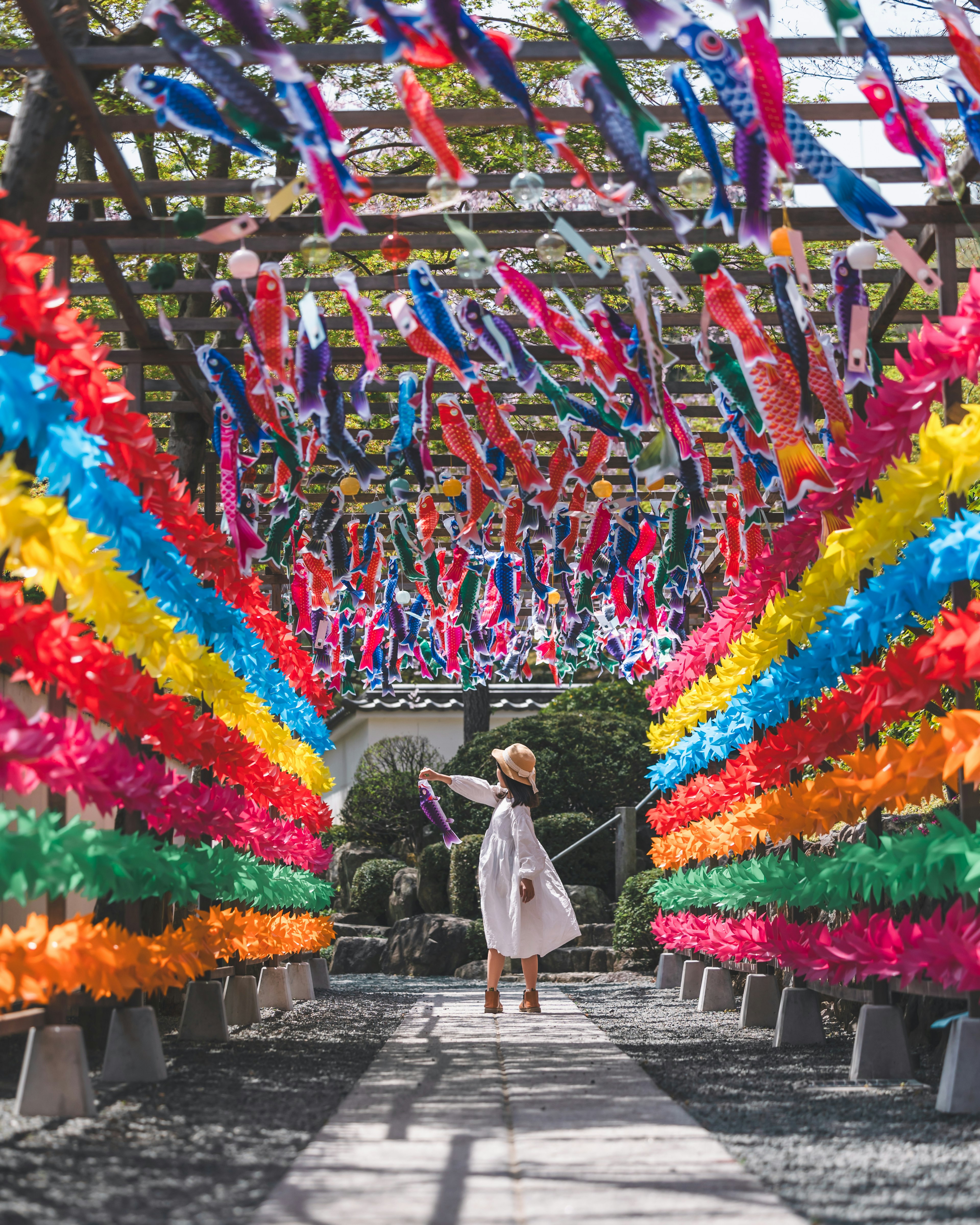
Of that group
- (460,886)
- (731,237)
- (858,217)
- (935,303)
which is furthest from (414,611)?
(858,217)

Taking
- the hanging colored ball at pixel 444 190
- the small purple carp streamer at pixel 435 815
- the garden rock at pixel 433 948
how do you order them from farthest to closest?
the garden rock at pixel 433 948, the small purple carp streamer at pixel 435 815, the hanging colored ball at pixel 444 190

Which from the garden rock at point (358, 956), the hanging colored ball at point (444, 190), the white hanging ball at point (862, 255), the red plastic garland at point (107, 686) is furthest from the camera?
the garden rock at point (358, 956)

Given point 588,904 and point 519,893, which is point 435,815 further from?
point 519,893

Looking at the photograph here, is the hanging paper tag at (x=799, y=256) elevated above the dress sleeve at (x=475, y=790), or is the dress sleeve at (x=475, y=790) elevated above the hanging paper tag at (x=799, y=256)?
the hanging paper tag at (x=799, y=256)

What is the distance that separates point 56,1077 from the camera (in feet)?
12.8

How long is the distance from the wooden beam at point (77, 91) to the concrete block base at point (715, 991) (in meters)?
5.88

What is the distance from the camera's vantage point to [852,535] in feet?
16.8

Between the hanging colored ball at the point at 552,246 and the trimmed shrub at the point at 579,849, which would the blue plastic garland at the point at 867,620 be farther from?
the trimmed shrub at the point at 579,849

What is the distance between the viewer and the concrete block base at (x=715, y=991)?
8.62 metres

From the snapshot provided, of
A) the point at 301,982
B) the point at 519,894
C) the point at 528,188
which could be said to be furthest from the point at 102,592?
the point at 301,982

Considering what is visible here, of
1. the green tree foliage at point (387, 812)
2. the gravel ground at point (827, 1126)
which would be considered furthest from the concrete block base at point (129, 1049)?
the green tree foliage at point (387, 812)

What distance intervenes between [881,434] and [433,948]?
10.4m

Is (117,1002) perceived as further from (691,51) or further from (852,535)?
(691,51)

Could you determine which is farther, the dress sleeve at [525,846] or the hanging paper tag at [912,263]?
the dress sleeve at [525,846]
